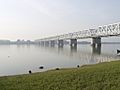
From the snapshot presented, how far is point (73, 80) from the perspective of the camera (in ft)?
47.0

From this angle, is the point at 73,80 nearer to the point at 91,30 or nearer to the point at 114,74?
the point at 114,74

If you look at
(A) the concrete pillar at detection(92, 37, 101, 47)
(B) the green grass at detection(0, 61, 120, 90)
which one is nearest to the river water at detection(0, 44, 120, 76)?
(B) the green grass at detection(0, 61, 120, 90)

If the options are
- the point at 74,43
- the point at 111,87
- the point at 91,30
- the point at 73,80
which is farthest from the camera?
the point at 74,43

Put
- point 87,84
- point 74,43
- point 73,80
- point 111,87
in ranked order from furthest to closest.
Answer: point 74,43 → point 73,80 → point 87,84 → point 111,87

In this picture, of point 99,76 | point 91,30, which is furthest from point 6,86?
point 91,30

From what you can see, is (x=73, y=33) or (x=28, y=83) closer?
(x=28, y=83)

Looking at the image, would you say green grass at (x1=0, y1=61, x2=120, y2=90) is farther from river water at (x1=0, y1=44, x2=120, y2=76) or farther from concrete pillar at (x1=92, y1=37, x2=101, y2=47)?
concrete pillar at (x1=92, y1=37, x2=101, y2=47)

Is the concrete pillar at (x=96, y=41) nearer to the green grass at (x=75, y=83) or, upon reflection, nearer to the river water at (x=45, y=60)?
the river water at (x=45, y=60)

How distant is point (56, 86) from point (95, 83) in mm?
2382

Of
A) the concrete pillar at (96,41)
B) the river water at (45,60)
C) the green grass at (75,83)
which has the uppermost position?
the concrete pillar at (96,41)

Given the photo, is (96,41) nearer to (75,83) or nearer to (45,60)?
(45,60)

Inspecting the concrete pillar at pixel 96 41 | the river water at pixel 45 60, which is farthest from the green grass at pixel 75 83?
the concrete pillar at pixel 96 41

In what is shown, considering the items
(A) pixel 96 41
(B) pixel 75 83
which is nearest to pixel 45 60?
(B) pixel 75 83

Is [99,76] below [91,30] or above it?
below
